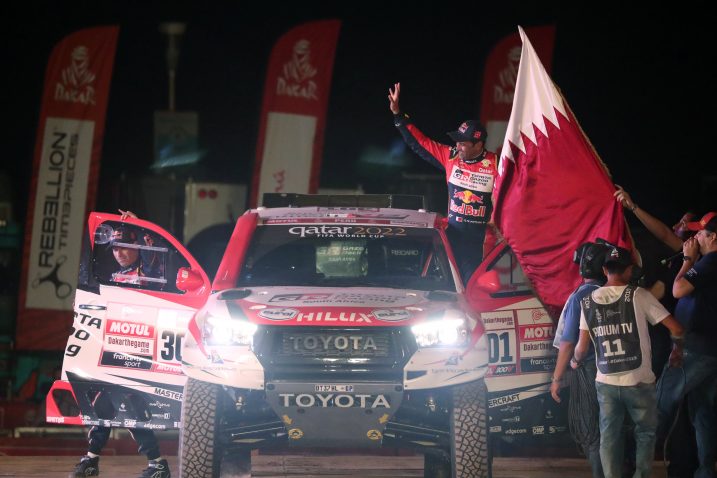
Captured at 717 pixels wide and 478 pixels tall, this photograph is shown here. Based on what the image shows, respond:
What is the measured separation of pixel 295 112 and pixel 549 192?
7508 millimetres

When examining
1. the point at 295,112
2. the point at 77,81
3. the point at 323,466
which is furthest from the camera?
the point at 295,112

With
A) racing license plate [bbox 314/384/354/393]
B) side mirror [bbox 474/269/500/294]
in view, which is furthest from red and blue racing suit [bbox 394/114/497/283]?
racing license plate [bbox 314/384/354/393]

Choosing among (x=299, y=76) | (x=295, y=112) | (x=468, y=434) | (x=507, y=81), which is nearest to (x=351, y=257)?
(x=468, y=434)

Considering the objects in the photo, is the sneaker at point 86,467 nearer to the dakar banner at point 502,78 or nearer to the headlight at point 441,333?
the headlight at point 441,333

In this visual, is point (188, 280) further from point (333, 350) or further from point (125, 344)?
point (333, 350)

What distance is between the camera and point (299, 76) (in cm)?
1670

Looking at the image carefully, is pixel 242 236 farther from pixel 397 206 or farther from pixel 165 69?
pixel 165 69

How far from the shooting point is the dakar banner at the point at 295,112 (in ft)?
54.0

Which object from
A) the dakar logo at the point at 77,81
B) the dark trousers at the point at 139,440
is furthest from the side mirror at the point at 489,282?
the dakar logo at the point at 77,81

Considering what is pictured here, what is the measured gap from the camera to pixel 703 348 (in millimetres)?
8969

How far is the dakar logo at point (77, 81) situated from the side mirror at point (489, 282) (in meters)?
9.03

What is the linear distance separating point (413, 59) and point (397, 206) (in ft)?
43.8

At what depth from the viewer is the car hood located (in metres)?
7.59

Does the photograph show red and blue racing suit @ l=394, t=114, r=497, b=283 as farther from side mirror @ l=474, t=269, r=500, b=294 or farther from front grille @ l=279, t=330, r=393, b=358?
front grille @ l=279, t=330, r=393, b=358
